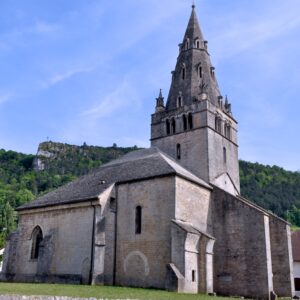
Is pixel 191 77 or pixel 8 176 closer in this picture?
pixel 191 77

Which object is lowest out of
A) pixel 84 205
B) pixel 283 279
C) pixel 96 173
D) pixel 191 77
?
pixel 283 279

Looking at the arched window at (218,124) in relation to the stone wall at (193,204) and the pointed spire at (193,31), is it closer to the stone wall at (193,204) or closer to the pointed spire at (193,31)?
the stone wall at (193,204)

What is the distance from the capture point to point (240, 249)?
89.3ft

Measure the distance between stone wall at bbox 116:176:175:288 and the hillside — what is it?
188 ft

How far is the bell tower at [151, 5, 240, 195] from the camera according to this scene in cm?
3145

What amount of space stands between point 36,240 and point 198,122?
15192 millimetres

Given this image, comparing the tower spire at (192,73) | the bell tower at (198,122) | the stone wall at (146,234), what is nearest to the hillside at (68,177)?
the bell tower at (198,122)

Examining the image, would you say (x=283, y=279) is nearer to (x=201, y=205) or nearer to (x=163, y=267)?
(x=201, y=205)

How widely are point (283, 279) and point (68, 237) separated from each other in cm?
1488

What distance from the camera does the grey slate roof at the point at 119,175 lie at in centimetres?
2678

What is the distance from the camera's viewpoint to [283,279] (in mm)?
27703

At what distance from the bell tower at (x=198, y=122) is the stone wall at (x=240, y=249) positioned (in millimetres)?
3042

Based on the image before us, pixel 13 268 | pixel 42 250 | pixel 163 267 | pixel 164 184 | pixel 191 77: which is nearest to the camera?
pixel 163 267

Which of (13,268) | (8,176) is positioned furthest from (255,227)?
(8,176)
